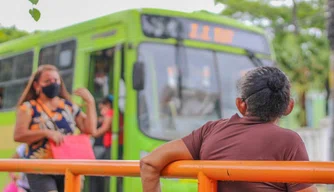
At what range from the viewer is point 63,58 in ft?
25.7

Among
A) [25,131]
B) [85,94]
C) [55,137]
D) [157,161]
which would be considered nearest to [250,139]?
[157,161]

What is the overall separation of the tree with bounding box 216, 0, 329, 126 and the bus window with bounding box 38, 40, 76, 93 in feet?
40.6

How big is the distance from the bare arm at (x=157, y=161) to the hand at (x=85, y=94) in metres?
3.88

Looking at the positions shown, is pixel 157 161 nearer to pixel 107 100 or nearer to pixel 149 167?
pixel 149 167

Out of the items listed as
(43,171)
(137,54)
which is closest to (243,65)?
(137,54)

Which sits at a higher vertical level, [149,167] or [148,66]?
[148,66]

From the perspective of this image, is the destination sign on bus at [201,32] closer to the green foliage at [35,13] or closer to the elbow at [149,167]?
the green foliage at [35,13]

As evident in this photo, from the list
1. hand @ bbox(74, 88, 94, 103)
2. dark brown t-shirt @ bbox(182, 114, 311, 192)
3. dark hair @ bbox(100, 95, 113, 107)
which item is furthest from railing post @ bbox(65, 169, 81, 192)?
dark hair @ bbox(100, 95, 113, 107)

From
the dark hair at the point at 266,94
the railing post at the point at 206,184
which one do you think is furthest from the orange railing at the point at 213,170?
the dark hair at the point at 266,94

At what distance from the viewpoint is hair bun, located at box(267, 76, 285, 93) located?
2.72 m

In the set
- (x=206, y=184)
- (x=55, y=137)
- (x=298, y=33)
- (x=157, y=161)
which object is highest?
(x=298, y=33)

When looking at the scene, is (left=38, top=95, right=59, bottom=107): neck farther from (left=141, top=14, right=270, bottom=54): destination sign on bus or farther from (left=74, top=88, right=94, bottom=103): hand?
(left=141, top=14, right=270, bottom=54): destination sign on bus

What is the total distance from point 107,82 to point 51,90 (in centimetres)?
182

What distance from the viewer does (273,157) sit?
260 cm
